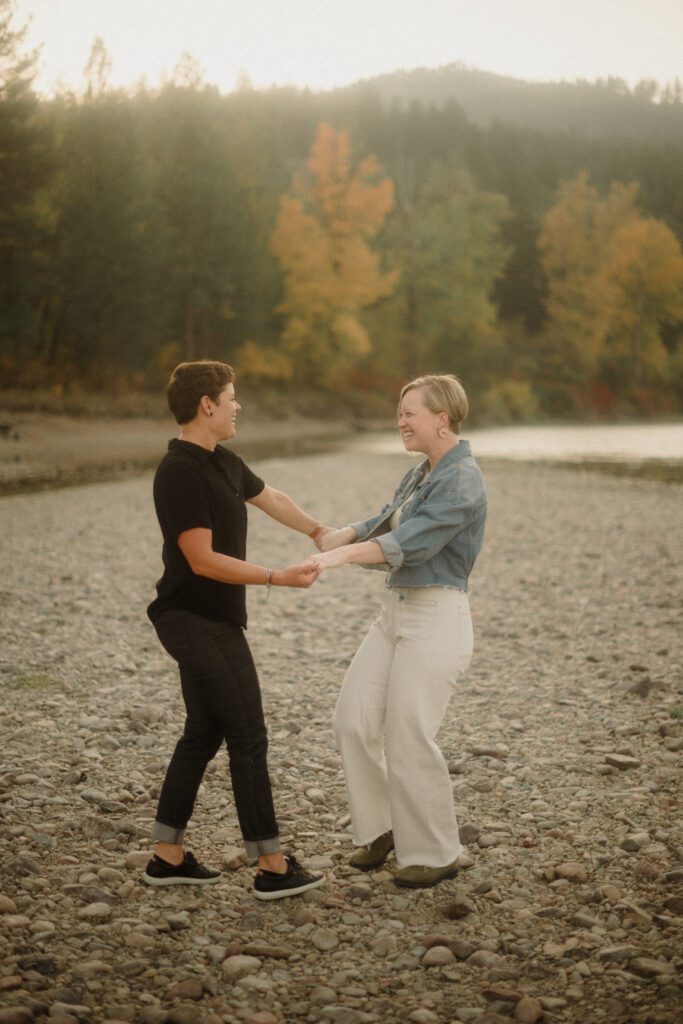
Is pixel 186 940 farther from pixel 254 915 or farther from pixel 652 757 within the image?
pixel 652 757

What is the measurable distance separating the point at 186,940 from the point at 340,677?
4095 mm

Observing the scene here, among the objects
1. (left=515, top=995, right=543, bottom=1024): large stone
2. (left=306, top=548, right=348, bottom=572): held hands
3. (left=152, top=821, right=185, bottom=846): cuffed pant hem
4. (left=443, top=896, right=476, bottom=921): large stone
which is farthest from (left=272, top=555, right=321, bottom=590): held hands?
(left=515, top=995, right=543, bottom=1024): large stone

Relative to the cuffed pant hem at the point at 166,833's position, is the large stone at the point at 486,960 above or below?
below

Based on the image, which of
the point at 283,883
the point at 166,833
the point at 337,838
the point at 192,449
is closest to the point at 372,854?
the point at 337,838

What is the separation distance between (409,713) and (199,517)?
1.29 metres

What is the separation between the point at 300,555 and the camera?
1375 centimetres

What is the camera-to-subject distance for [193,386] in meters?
3.97

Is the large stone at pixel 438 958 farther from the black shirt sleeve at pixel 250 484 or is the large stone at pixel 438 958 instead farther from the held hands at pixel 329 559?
the black shirt sleeve at pixel 250 484

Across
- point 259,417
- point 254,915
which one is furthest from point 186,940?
point 259,417

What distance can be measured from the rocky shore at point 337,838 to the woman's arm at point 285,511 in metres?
1.64

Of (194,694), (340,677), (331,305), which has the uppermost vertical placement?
(331,305)

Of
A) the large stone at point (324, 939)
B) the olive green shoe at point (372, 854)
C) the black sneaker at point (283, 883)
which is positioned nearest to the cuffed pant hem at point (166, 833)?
the black sneaker at point (283, 883)

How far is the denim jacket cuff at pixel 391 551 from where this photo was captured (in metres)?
4.01

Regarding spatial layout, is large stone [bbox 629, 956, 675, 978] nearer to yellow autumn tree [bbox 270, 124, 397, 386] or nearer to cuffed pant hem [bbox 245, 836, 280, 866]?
cuffed pant hem [bbox 245, 836, 280, 866]
